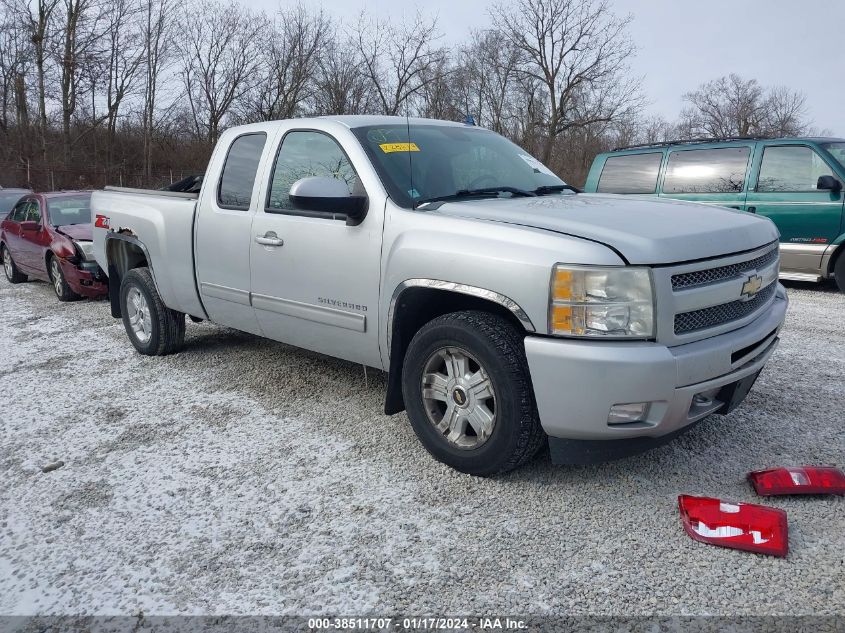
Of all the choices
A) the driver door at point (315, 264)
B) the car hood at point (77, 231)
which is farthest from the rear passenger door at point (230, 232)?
the car hood at point (77, 231)

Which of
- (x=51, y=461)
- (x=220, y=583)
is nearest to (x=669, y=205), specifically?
(x=220, y=583)

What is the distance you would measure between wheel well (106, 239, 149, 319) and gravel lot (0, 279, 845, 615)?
1.44 metres

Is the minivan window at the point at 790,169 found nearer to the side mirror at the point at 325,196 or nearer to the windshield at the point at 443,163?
the windshield at the point at 443,163

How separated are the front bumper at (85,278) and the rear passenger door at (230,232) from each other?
4.33 m

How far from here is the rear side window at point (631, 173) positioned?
9641mm

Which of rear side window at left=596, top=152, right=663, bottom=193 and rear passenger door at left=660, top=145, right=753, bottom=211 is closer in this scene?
rear passenger door at left=660, top=145, right=753, bottom=211

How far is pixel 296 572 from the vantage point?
254cm

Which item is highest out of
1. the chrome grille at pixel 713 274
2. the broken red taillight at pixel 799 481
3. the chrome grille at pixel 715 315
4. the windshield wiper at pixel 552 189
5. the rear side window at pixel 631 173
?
the rear side window at pixel 631 173

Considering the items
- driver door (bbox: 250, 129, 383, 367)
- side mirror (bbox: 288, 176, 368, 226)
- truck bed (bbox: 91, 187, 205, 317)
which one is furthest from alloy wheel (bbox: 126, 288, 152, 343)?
side mirror (bbox: 288, 176, 368, 226)

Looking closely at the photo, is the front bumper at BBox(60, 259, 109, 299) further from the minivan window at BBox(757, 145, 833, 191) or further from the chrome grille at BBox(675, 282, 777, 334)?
→ the minivan window at BBox(757, 145, 833, 191)

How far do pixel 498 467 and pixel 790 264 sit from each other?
713 cm

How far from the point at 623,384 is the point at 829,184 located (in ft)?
23.2

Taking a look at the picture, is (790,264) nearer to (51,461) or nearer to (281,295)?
(281,295)

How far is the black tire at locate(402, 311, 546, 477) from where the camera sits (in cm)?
294
